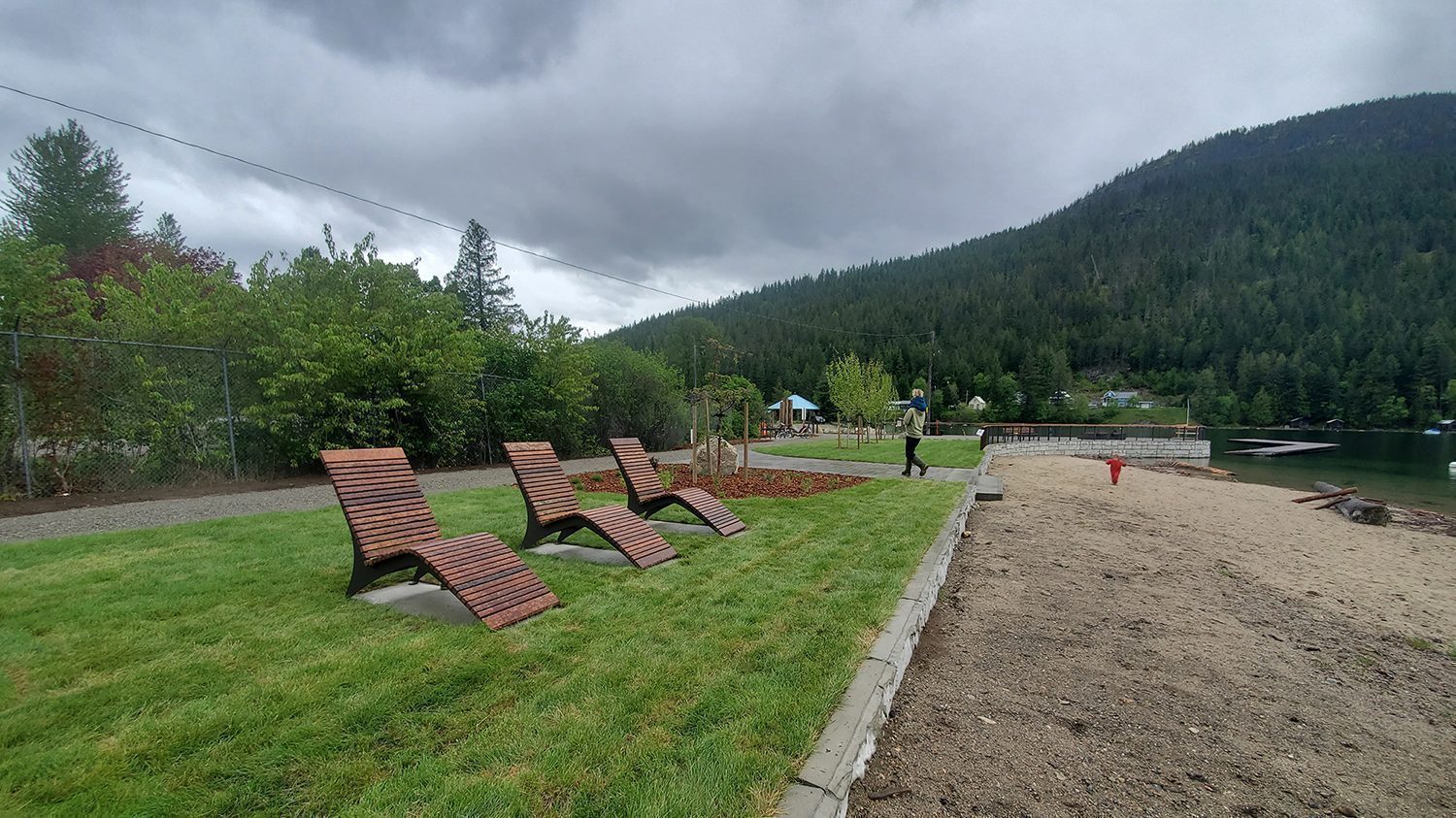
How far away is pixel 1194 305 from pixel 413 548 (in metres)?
149

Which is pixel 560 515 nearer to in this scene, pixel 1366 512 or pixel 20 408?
pixel 20 408

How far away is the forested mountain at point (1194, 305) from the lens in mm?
80375

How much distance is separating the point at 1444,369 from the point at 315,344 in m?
119

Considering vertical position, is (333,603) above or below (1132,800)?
above

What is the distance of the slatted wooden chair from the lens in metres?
6.25

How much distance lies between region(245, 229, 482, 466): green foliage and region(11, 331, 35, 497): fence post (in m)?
2.48

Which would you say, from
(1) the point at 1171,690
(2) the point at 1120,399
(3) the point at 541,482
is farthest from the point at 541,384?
(2) the point at 1120,399

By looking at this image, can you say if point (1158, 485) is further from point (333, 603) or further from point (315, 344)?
point (315, 344)

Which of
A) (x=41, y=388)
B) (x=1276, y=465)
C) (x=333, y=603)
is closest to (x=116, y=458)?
(x=41, y=388)

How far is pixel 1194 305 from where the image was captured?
378 ft

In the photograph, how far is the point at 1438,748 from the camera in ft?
9.57

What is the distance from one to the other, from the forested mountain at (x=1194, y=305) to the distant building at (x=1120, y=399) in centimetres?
691

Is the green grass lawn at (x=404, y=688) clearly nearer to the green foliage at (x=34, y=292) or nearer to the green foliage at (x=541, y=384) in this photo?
the green foliage at (x=34, y=292)

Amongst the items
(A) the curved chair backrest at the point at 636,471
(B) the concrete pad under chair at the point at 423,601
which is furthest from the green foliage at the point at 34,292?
(A) the curved chair backrest at the point at 636,471
